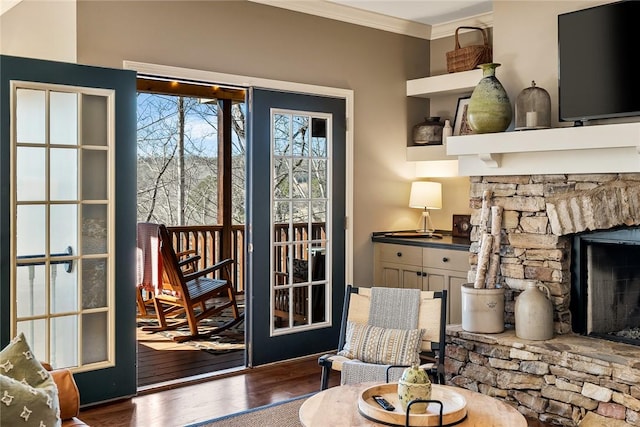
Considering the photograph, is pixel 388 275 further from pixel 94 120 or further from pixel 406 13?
pixel 94 120

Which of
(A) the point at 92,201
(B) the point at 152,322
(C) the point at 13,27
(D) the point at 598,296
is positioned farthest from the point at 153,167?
(D) the point at 598,296

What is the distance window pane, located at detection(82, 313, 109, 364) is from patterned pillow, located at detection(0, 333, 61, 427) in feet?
5.15

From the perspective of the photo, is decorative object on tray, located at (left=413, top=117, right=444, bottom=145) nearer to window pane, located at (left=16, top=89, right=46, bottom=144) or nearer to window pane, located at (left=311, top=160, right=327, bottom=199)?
window pane, located at (left=311, top=160, right=327, bottom=199)

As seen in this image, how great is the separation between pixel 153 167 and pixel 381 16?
3.50 metres

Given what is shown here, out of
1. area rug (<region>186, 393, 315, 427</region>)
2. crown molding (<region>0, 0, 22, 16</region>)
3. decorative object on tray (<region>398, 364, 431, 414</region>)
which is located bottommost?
area rug (<region>186, 393, 315, 427</region>)

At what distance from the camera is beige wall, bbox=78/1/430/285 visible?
412 centimetres

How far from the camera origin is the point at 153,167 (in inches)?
301

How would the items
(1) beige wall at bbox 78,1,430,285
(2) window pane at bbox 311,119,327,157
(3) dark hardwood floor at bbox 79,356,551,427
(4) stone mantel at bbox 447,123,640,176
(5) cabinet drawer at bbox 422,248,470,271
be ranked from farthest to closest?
(2) window pane at bbox 311,119,327,157 → (5) cabinet drawer at bbox 422,248,470,271 → (1) beige wall at bbox 78,1,430,285 → (3) dark hardwood floor at bbox 79,356,551,427 → (4) stone mantel at bbox 447,123,640,176

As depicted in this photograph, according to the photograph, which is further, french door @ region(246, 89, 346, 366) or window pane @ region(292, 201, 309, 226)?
window pane @ region(292, 201, 309, 226)

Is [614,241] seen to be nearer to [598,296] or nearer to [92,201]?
[598,296]

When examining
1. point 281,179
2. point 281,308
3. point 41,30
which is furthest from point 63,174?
point 281,308

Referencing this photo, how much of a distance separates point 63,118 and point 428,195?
2957mm

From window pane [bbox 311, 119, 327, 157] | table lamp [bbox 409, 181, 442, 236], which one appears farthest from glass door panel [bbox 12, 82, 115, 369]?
table lamp [bbox 409, 181, 442, 236]

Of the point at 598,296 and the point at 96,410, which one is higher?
the point at 598,296
